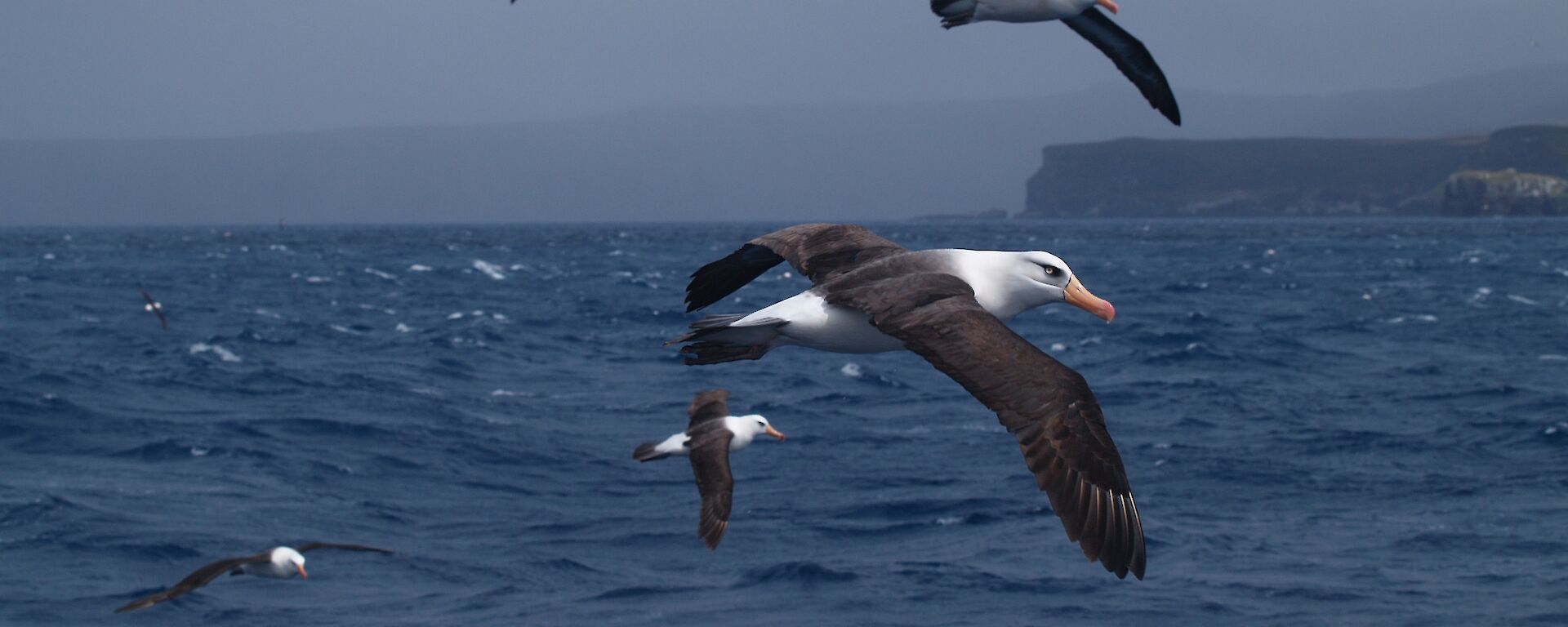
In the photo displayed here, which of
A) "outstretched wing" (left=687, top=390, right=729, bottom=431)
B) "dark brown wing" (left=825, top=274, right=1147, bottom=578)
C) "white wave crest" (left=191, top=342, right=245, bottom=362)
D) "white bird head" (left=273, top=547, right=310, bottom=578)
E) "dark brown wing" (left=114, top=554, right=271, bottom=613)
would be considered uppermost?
"dark brown wing" (left=825, top=274, right=1147, bottom=578)

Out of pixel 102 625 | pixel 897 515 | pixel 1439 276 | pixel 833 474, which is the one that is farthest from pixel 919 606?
pixel 1439 276

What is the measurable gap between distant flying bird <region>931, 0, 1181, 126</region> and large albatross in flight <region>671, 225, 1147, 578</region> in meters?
1.27

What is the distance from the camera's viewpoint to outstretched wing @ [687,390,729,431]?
46.0ft

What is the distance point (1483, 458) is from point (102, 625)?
56.4 feet

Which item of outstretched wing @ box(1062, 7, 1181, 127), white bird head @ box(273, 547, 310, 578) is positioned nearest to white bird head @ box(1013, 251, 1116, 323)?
outstretched wing @ box(1062, 7, 1181, 127)

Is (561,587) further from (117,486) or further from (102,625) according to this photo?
(117,486)

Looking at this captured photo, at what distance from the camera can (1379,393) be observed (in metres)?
26.7

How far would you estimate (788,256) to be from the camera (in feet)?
24.3

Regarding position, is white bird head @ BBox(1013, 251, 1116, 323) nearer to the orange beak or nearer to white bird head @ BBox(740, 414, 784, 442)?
the orange beak

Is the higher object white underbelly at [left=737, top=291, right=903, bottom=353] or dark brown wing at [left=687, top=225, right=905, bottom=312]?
dark brown wing at [left=687, top=225, right=905, bottom=312]

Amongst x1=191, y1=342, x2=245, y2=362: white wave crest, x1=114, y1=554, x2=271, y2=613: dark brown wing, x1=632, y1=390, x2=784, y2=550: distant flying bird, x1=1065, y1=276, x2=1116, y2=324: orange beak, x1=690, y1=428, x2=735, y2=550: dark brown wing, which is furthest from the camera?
x1=191, y1=342, x2=245, y2=362: white wave crest

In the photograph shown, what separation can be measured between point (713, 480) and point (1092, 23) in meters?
4.90

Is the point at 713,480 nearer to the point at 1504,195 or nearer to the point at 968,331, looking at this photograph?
the point at 968,331

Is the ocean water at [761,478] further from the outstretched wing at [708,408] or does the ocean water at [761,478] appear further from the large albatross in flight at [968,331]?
the large albatross in flight at [968,331]
